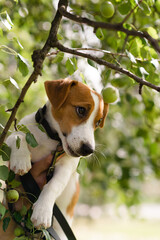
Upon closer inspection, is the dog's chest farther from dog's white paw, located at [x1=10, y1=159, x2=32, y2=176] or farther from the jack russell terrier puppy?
dog's white paw, located at [x1=10, y1=159, x2=32, y2=176]

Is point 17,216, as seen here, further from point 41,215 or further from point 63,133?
point 63,133

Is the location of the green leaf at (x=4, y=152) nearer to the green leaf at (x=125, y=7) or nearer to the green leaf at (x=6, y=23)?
the green leaf at (x=6, y=23)

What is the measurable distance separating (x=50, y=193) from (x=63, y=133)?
0.90ft

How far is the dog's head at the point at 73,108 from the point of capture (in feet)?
5.15

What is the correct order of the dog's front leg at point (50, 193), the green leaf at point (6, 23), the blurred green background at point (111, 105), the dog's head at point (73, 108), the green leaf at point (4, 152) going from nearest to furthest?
the green leaf at point (6, 23) → the green leaf at point (4, 152) → the dog's front leg at point (50, 193) → the dog's head at point (73, 108) → the blurred green background at point (111, 105)

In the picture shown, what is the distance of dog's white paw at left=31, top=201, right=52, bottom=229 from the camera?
1.39 meters

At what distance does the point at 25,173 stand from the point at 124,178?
1.86 metres

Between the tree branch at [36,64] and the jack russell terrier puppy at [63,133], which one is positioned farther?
the jack russell terrier puppy at [63,133]

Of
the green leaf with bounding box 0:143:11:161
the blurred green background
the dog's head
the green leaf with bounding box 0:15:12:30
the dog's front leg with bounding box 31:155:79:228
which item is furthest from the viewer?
the blurred green background

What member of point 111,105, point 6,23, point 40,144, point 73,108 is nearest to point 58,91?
point 73,108

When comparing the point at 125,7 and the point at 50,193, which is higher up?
the point at 125,7

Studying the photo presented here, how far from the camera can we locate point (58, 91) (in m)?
1.61

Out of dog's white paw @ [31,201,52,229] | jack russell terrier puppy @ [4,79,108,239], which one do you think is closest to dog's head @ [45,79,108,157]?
jack russell terrier puppy @ [4,79,108,239]

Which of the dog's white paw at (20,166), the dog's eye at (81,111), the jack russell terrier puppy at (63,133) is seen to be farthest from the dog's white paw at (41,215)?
the dog's eye at (81,111)
